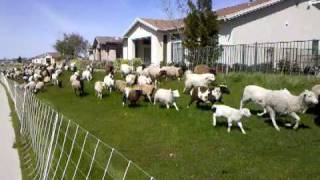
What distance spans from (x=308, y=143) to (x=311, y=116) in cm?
272

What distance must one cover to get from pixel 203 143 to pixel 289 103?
2.54m

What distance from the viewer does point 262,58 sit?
25359 mm

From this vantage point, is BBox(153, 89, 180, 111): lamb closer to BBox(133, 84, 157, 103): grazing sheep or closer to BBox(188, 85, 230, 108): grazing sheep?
BBox(188, 85, 230, 108): grazing sheep

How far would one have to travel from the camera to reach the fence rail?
9.38 meters

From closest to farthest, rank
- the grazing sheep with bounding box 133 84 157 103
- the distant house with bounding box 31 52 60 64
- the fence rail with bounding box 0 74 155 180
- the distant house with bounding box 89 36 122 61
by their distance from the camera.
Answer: the fence rail with bounding box 0 74 155 180 < the grazing sheep with bounding box 133 84 157 103 < the distant house with bounding box 89 36 122 61 < the distant house with bounding box 31 52 60 64

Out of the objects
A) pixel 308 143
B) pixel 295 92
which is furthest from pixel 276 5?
pixel 308 143

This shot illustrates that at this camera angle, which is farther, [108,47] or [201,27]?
[108,47]

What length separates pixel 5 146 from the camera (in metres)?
15.9

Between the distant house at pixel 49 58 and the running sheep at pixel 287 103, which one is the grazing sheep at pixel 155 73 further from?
the distant house at pixel 49 58

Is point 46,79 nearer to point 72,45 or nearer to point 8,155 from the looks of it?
point 8,155

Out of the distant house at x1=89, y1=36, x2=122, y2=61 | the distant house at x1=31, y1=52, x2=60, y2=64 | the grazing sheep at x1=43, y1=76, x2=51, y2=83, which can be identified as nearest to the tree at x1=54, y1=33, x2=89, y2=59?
the distant house at x1=31, y1=52, x2=60, y2=64

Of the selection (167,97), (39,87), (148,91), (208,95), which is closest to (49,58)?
(39,87)

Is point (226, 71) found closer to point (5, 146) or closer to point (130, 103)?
point (130, 103)

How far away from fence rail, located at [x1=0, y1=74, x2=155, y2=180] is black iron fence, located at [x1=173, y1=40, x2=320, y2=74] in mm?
11741
